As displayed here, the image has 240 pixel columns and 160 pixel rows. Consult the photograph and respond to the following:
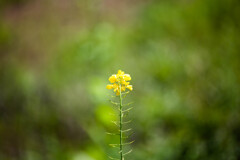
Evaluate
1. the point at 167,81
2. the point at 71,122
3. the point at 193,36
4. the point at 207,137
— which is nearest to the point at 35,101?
the point at 71,122

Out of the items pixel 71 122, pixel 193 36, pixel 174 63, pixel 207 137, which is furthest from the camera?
pixel 193 36

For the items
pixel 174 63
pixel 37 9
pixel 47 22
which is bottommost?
pixel 174 63

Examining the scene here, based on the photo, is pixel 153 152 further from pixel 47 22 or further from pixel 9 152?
pixel 47 22

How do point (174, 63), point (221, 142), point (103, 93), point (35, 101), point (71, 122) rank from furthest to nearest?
1. point (174, 63)
2. point (35, 101)
3. point (71, 122)
4. point (103, 93)
5. point (221, 142)

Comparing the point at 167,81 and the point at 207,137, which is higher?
the point at 167,81

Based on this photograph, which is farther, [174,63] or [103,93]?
[174,63]

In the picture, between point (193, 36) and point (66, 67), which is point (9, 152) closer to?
point (66, 67)
